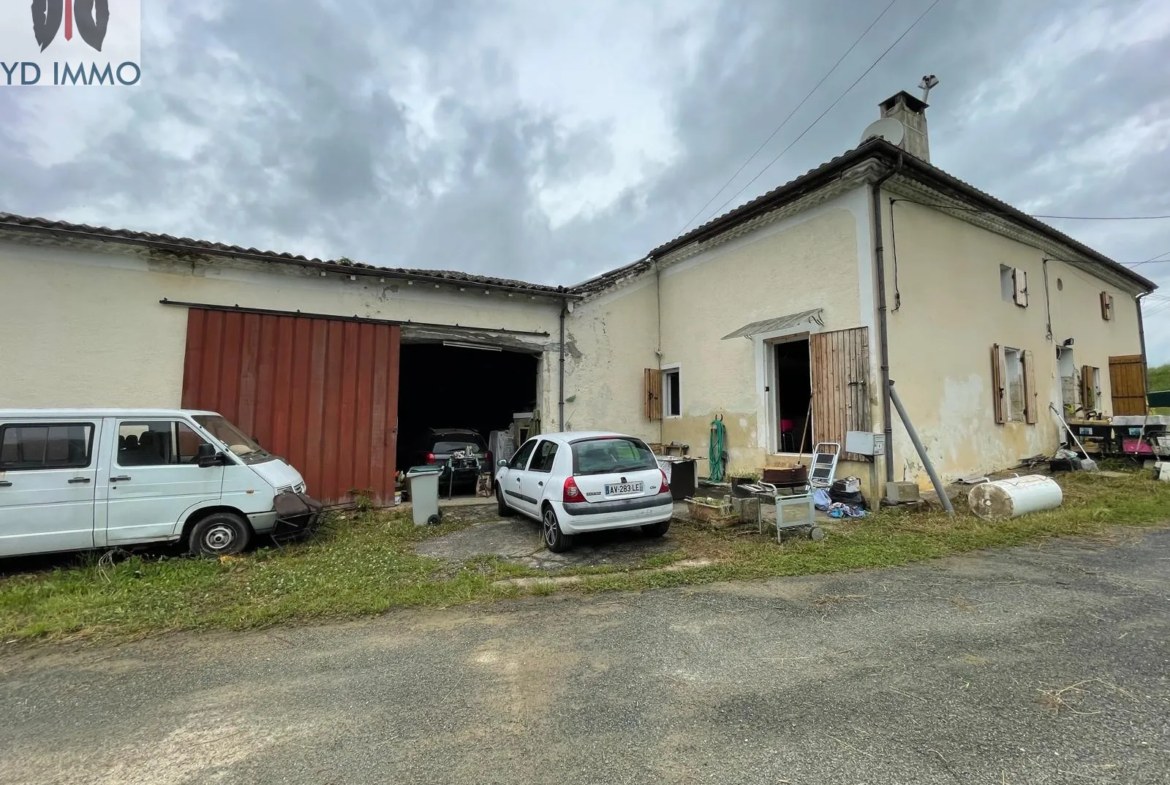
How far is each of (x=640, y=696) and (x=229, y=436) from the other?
20.8ft

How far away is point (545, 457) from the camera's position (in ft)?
23.0

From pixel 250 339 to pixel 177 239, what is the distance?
1844 mm

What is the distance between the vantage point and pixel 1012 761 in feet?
7.44

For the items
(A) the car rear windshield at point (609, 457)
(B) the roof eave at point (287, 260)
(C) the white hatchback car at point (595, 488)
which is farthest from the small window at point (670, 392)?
(A) the car rear windshield at point (609, 457)

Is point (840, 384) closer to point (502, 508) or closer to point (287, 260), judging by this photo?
point (502, 508)

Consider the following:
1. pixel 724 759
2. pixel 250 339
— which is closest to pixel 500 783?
pixel 724 759

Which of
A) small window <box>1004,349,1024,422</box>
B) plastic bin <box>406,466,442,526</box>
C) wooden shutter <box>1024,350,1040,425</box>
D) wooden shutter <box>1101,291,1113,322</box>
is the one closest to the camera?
plastic bin <box>406,466,442,526</box>

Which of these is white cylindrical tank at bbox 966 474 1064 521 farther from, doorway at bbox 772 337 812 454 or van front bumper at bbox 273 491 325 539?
van front bumper at bbox 273 491 325 539

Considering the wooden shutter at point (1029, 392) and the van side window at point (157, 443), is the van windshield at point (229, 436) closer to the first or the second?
the van side window at point (157, 443)

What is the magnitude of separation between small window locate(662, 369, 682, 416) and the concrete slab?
577 centimetres

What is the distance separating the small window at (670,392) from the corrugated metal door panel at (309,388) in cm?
642

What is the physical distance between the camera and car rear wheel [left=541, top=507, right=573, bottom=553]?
20.1 feet

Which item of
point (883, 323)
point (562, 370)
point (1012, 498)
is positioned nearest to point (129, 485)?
point (562, 370)

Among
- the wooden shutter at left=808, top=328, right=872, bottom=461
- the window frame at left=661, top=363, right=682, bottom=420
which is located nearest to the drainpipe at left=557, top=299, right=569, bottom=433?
the window frame at left=661, top=363, right=682, bottom=420
